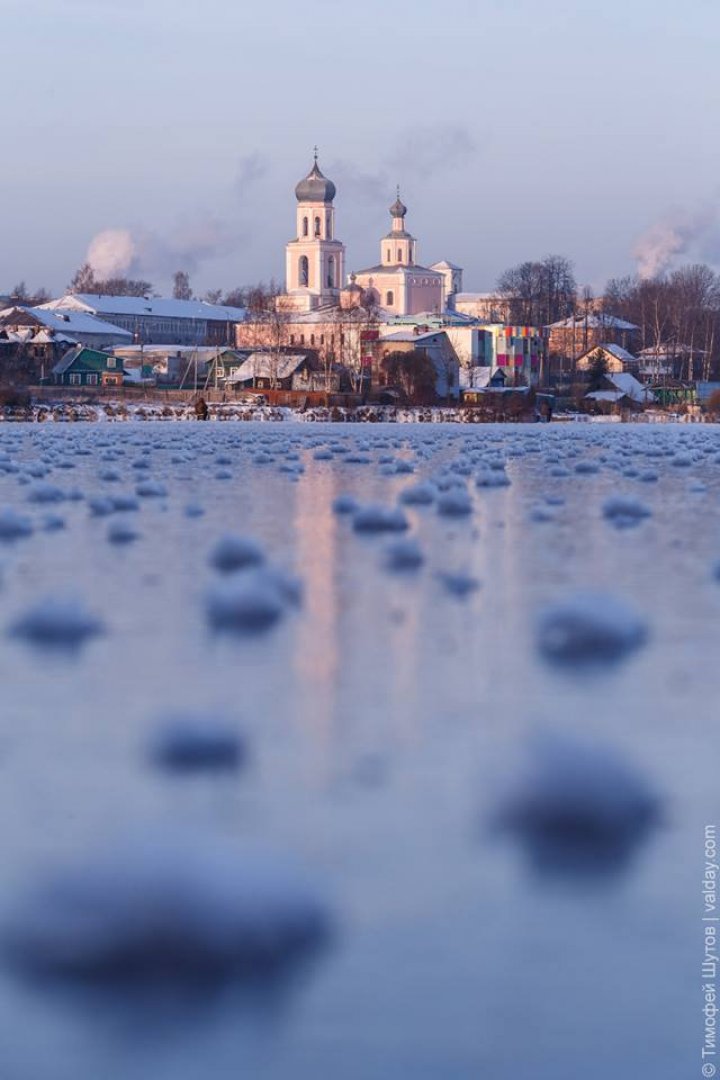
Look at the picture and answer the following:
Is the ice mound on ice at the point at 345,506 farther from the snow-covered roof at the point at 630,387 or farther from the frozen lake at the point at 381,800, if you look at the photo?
the snow-covered roof at the point at 630,387

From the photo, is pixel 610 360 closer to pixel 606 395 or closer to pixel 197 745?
pixel 606 395

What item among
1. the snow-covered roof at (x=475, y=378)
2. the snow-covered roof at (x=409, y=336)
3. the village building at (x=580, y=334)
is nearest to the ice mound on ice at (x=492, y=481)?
the snow-covered roof at (x=475, y=378)

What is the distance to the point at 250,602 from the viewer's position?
15.4 ft

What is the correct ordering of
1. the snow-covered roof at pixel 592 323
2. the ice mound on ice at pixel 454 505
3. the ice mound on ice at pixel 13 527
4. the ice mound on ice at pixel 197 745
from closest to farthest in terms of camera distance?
1. the ice mound on ice at pixel 197 745
2. the ice mound on ice at pixel 13 527
3. the ice mound on ice at pixel 454 505
4. the snow-covered roof at pixel 592 323

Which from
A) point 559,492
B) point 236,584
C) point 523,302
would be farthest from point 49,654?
point 523,302

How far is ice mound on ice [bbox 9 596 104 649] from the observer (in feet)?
14.0

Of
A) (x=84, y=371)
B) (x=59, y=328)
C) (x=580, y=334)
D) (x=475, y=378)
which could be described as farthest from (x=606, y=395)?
(x=59, y=328)

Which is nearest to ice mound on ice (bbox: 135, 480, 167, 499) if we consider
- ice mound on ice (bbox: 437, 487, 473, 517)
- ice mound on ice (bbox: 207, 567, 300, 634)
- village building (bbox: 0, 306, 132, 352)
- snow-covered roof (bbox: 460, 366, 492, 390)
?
ice mound on ice (bbox: 437, 487, 473, 517)

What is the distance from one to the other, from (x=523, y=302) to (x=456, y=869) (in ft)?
339

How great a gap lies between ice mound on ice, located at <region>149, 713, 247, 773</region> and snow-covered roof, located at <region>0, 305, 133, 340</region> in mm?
87899

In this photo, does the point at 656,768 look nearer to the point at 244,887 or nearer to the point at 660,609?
the point at 244,887

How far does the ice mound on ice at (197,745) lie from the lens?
2.91 metres

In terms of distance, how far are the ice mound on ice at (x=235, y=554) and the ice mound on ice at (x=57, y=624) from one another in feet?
4.07

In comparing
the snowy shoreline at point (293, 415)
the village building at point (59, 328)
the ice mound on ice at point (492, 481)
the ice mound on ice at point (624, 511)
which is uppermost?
the village building at point (59, 328)
